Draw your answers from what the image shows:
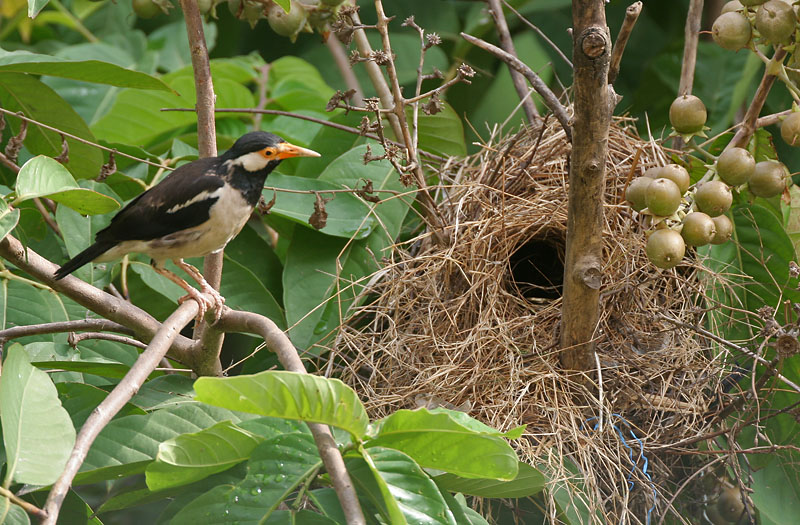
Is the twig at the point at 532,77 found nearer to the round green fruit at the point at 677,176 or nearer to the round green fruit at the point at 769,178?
the round green fruit at the point at 677,176

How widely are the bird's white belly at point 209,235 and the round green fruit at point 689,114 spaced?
1217mm

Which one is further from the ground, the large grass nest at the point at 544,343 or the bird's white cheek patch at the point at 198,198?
the bird's white cheek patch at the point at 198,198

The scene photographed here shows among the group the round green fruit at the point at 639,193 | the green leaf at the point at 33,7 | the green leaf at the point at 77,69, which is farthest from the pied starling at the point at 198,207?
the round green fruit at the point at 639,193

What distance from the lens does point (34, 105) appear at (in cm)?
267

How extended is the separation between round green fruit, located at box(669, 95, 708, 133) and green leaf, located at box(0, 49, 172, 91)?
1.33 metres

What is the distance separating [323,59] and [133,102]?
1.48 m

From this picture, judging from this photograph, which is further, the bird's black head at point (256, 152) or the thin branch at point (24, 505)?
the bird's black head at point (256, 152)

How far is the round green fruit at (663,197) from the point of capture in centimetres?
184

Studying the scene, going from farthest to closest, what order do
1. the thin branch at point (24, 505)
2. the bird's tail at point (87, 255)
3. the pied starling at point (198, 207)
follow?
the pied starling at point (198, 207) → the bird's tail at point (87, 255) → the thin branch at point (24, 505)

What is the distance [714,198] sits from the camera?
1.89 meters

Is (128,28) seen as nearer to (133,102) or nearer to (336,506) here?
(133,102)

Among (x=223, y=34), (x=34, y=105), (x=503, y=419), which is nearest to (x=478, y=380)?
(x=503, y=419)

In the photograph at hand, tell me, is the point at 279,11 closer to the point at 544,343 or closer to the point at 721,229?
the point at 544,343

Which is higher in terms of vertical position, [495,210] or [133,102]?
[133,102]
